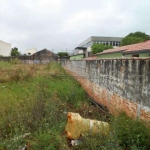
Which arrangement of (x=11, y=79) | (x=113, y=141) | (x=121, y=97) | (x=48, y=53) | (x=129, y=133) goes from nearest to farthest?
1. (x=113, y=141)
2. (x=129, y=133)
3. (x=121, y=97)
4. (x=11, y=79)
5. (x=48, y=53)

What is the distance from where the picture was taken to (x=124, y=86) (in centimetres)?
438

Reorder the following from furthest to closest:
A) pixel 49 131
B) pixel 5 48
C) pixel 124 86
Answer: pixel 5 48
pixel 124 86
pixel 49 131

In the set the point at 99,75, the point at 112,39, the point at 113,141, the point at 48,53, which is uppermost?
the point at 112,39

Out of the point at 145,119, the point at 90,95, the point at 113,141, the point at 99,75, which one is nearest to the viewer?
the point at 113,141

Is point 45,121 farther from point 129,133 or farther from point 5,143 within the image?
point 129,133

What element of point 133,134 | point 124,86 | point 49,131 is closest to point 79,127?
point 49,131

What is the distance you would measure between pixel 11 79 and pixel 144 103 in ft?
27.8

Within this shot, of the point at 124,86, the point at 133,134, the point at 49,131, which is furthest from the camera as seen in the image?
the point at 124,86

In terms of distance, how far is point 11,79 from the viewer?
10234 millimetres

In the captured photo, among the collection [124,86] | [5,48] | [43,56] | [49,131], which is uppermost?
[5,48]

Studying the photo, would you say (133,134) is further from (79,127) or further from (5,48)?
(5,48)

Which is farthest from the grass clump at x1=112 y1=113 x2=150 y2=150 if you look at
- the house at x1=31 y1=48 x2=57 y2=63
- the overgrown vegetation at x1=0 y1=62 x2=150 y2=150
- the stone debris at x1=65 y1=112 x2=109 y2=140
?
the house at x1=31 y1=48 x2=57 y2=63

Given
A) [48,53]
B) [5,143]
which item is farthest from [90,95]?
[48,53]

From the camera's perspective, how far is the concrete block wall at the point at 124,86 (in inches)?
138
